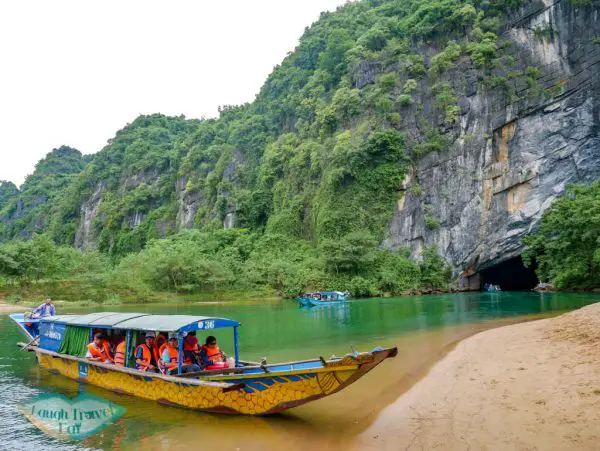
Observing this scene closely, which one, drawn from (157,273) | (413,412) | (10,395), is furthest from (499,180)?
(10,395)

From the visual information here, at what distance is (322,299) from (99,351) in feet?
77.6

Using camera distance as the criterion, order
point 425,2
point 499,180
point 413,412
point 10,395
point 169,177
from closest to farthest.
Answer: point 413,412, point 10,395, point 499,180, point 425,2, point 169,177

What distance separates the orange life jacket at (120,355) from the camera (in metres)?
10.0

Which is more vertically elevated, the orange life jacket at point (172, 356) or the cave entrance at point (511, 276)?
the cave entrance at point (511, 276)

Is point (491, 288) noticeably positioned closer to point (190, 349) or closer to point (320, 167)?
point (320, 167)

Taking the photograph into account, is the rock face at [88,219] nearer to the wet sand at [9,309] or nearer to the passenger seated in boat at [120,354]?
the wet sand at [9,309]

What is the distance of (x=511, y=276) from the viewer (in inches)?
1780

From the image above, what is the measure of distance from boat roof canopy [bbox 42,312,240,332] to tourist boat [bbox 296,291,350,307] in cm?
2116

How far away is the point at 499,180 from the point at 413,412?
3454 centimetres

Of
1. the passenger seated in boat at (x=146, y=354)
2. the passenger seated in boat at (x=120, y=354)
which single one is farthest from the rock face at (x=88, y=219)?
the passenger seated in boat at (x=146, y=354)

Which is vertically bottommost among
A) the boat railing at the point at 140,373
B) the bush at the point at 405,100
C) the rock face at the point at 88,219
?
the boat railing at the point at 140,373

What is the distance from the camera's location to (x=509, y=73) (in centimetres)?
3931

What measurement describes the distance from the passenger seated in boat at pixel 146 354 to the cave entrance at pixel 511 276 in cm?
3648

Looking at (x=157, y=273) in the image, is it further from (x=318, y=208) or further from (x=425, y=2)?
(x=425, y=2)
